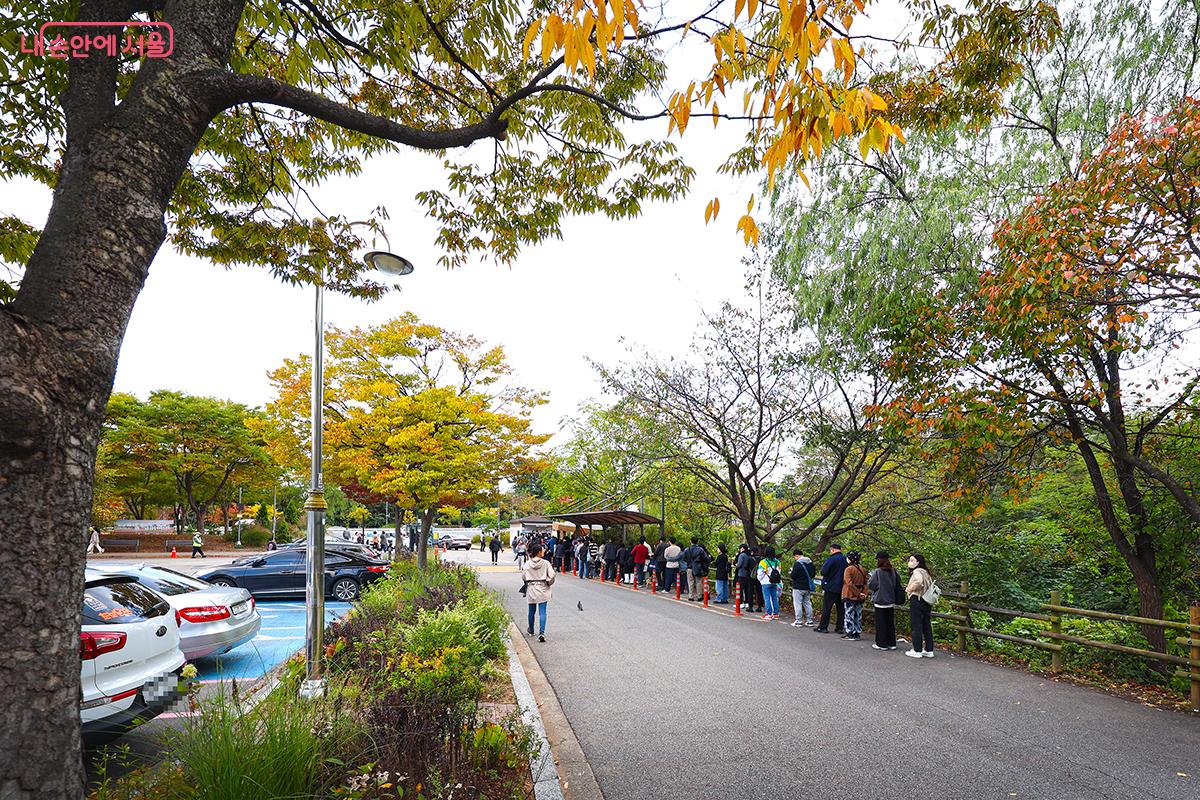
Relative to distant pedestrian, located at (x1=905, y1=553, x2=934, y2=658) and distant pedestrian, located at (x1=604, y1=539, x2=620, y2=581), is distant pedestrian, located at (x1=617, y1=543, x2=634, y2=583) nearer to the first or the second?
distant pedestrian, located at (x1=604, y1=539, x2=620, y2=581)

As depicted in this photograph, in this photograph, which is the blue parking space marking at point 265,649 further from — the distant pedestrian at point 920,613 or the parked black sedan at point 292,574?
the distant pedestrian at point 920,613

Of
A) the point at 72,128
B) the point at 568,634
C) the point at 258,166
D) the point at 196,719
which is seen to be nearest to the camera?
the point at 72,128

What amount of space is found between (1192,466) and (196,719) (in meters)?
13.2

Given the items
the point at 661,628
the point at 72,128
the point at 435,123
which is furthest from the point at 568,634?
the point at 72,128

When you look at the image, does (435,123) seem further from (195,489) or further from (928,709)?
(195,489)

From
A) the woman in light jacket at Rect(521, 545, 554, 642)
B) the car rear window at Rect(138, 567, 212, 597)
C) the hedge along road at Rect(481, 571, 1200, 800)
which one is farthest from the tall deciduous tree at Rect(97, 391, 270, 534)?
the hedge along road at Rect(481, 571, 1200, 800)

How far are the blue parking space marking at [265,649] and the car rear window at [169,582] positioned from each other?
992 mm

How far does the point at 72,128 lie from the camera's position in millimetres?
2670

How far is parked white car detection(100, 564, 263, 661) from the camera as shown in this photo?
7.88 m

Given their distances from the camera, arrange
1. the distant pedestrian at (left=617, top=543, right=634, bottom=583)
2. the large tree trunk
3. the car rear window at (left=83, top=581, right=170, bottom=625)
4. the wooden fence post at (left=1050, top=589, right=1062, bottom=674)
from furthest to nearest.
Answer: the distant pedestrian at (left=617, top=543, right=634, bottom=583) < the wooden fence post at (left=1050, top=589, right=1062, bottom=674) < the car rear window at (left=83, top=581, right=170, bottom=625) < the large tree trunk

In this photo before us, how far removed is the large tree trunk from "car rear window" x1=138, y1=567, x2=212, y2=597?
6.98m

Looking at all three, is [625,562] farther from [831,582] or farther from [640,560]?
[831,582]

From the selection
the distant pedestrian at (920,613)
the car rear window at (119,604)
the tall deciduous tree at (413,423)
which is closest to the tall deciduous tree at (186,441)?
the tall deciduous tree at (413,423)

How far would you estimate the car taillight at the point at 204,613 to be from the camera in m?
7.95
